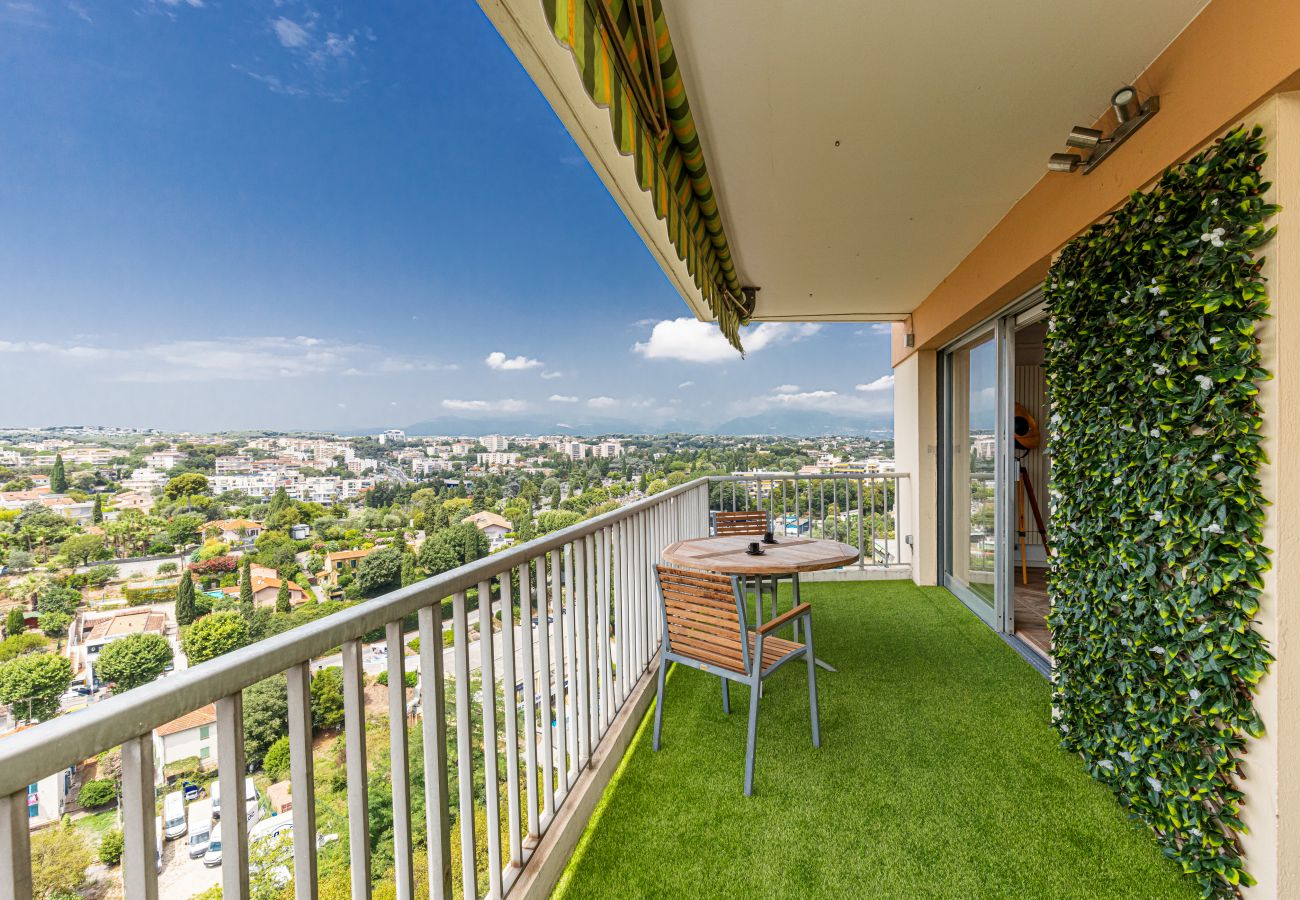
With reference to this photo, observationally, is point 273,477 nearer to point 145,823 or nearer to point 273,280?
point 145,823

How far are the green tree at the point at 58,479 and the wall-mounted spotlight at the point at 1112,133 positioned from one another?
3607 mm

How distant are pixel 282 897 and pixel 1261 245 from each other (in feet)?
8.87

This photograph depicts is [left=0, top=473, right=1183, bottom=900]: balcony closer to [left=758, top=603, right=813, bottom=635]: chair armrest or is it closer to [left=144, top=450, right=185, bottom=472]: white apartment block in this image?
[left=758, top=603, right=813, bottom=635]: chair armrest

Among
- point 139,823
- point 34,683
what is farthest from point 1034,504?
point 34,683

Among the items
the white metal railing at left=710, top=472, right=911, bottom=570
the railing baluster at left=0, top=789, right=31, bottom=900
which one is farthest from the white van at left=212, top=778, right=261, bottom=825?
the white metal railing at left=710, top=472, right=911, bottom=570

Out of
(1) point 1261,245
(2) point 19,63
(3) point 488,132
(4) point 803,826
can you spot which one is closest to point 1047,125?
(1) point 1261,245

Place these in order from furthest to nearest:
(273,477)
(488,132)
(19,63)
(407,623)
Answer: (488,132) → (19,63) → (273,477) → (407,623)

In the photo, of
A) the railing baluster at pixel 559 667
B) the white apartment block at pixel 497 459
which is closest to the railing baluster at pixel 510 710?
the railing baluster at pixel 559 667

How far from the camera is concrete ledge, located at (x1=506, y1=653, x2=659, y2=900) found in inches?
64.6

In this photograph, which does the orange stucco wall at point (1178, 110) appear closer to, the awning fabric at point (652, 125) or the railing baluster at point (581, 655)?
the awning fabric at point (652, 125)

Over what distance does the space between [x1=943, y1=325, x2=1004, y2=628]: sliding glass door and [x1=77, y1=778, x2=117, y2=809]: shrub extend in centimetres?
430

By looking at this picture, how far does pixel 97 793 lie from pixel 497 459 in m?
3.77

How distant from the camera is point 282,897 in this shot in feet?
3.01

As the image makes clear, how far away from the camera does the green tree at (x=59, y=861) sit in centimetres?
57
